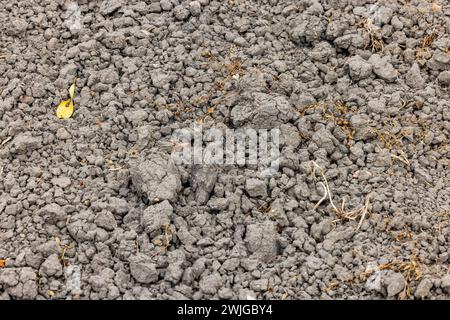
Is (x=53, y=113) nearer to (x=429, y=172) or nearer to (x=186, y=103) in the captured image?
(x=186, y=103)

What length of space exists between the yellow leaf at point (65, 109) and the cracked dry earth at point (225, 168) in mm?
34

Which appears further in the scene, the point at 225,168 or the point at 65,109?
the point at 65,109

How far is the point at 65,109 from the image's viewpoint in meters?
3.63

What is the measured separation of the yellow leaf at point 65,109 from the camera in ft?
11.8

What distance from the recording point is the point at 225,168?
11.1 ft

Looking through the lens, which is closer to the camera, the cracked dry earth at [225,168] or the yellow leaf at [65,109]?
the cracked dry earth at [225,168]

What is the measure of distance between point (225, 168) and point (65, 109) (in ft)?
3.23

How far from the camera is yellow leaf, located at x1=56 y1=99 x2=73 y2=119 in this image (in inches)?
142

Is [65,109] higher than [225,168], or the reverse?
[65,109]

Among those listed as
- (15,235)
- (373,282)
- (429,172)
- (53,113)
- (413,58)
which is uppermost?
(413,58)

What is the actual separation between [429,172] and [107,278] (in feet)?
5.79

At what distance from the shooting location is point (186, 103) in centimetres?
361

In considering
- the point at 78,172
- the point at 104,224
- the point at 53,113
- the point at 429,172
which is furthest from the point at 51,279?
the point at 429,172

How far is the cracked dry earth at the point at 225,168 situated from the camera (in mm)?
3105
